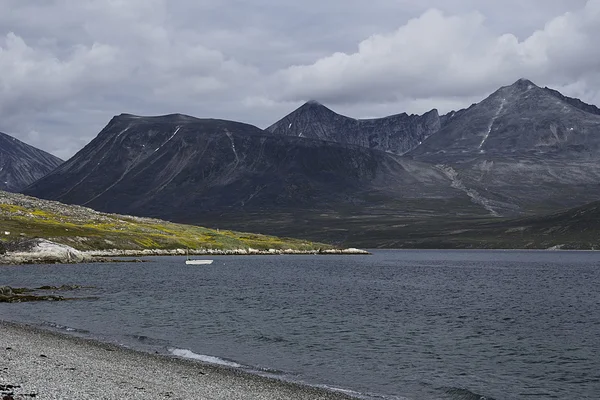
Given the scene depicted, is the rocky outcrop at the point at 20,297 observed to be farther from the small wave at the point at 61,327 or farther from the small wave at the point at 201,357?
the small wave at the point at 201,357

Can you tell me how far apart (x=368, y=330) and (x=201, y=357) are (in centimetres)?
2028

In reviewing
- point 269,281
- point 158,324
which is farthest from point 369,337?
point 269,281

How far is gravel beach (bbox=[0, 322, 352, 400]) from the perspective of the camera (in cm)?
2814

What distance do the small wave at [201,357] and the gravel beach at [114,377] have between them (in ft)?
5.94

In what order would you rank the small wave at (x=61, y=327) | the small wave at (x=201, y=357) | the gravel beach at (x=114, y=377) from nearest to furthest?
the gravel beach at (x=114, y=377), the small wave at (x=201, y=357), the small wave at (x=61, y=327)

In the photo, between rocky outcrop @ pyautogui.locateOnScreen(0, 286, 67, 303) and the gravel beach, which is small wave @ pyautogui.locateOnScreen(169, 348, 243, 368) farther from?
rocky outcrop @ pyautogui.locateOnScreen(0, 286, 67, 303)

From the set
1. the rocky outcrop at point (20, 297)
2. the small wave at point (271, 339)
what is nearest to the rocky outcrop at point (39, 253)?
the rocky outcrop at point (20, 297)

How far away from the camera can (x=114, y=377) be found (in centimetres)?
3231

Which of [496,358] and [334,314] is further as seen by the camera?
[334,314]

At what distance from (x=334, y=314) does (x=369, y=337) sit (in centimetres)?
1596

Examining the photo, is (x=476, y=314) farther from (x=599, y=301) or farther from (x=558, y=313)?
(x=599, y=301)

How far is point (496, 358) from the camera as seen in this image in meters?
45.9

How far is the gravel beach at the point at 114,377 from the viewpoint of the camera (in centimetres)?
2814

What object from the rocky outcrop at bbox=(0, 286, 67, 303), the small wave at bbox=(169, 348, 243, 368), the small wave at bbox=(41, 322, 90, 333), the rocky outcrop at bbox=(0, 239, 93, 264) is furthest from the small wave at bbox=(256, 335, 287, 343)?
the rocky outcrop at bbox=(0, 239, 93, 264)
